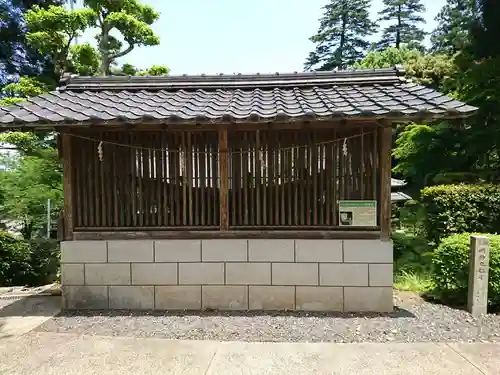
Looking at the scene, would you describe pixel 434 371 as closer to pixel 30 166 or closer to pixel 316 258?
pixel 316 258

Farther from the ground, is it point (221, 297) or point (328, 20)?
point (328, 20)

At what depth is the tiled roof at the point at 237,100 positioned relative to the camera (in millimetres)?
5051

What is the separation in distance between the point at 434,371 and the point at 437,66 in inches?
693

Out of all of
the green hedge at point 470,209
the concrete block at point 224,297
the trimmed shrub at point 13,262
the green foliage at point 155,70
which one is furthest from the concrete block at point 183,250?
the green foliage at point 155,70

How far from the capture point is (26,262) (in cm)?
955

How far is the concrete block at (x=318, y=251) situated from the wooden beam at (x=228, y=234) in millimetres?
93

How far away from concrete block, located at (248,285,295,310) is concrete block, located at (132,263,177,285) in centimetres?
121

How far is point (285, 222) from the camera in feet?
19.1

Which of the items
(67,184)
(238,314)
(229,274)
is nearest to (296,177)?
(229,274)

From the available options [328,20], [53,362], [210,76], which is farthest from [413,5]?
[53,362]

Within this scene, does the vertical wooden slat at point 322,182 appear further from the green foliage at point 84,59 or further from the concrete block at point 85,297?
the green foliage at point 84,59

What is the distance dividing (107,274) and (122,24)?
965 cm

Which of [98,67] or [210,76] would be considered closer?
[210,76]

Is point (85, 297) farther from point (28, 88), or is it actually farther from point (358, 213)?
point (28, 88)
